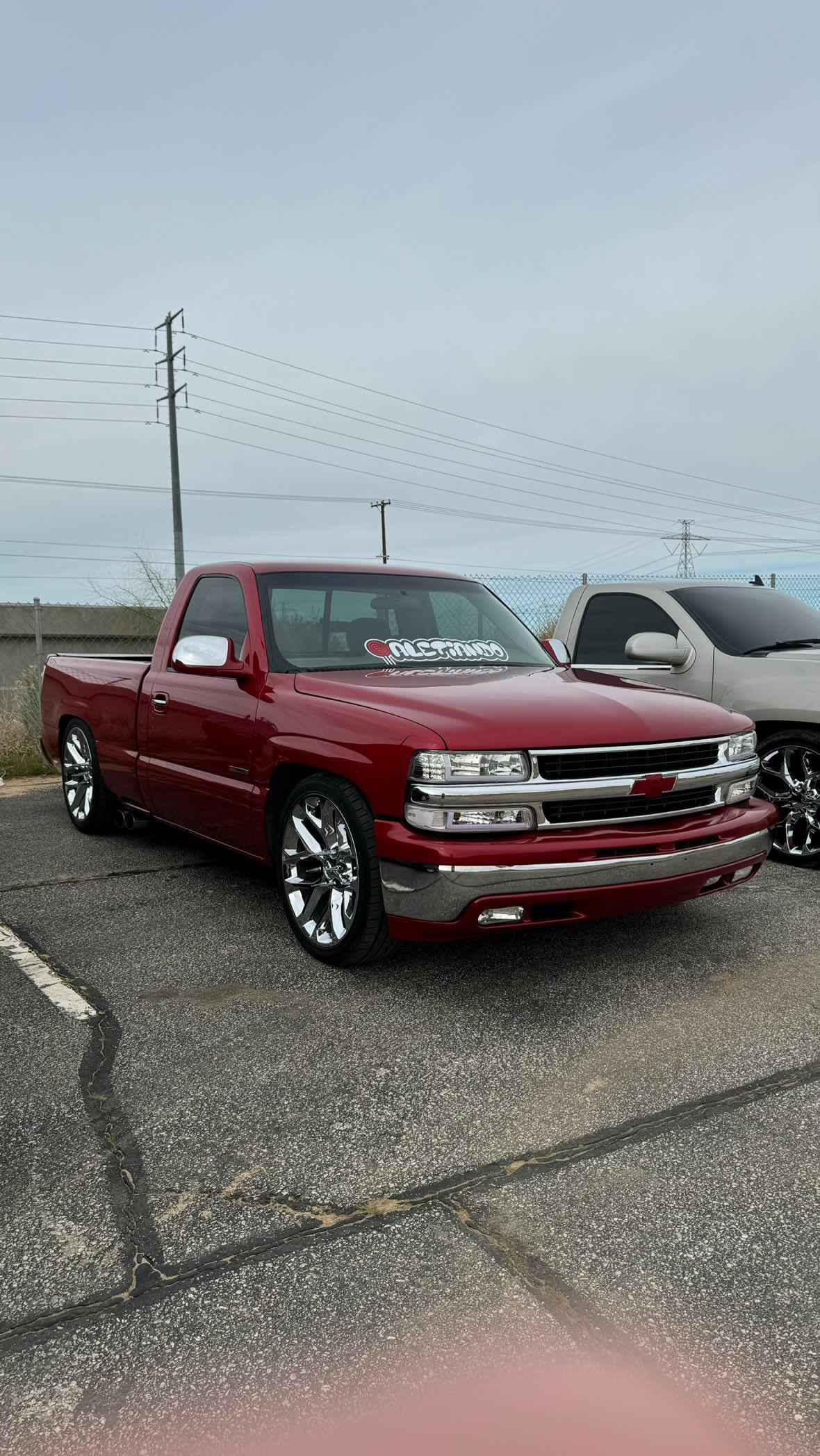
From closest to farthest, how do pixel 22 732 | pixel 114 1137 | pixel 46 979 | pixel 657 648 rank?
1. pixel 114 1137
2. pixel 46 979
3. pixel 657 648
4. pixel 22 732

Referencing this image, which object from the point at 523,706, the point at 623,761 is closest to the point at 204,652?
the point at 523,706

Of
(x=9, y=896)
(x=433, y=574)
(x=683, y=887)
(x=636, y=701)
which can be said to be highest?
(x=433, y=574)

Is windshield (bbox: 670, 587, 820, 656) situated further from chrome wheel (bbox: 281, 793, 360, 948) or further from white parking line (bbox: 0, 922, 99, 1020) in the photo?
white parking line (bbox: 0, 922, 99, 1020)

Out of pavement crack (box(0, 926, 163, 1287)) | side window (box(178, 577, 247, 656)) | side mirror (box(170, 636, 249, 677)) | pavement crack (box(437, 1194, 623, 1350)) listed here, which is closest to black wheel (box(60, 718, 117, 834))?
side window (box(178, 577, 247, 656))

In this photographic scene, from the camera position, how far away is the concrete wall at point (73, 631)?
69.7 ft

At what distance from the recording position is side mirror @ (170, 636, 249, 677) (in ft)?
16.6

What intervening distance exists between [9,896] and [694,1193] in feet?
13.9

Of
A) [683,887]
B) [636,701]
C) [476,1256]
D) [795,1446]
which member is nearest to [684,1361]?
[795,1446]

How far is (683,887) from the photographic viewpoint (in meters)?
4.39

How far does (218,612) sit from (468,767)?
7.44ft

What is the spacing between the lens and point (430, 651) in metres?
5.45

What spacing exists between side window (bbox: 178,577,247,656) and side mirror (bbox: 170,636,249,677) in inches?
4.4

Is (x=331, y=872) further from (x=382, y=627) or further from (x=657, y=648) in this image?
(x=657, y=648)

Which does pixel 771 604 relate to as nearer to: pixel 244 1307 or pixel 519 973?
pixel 519 973
